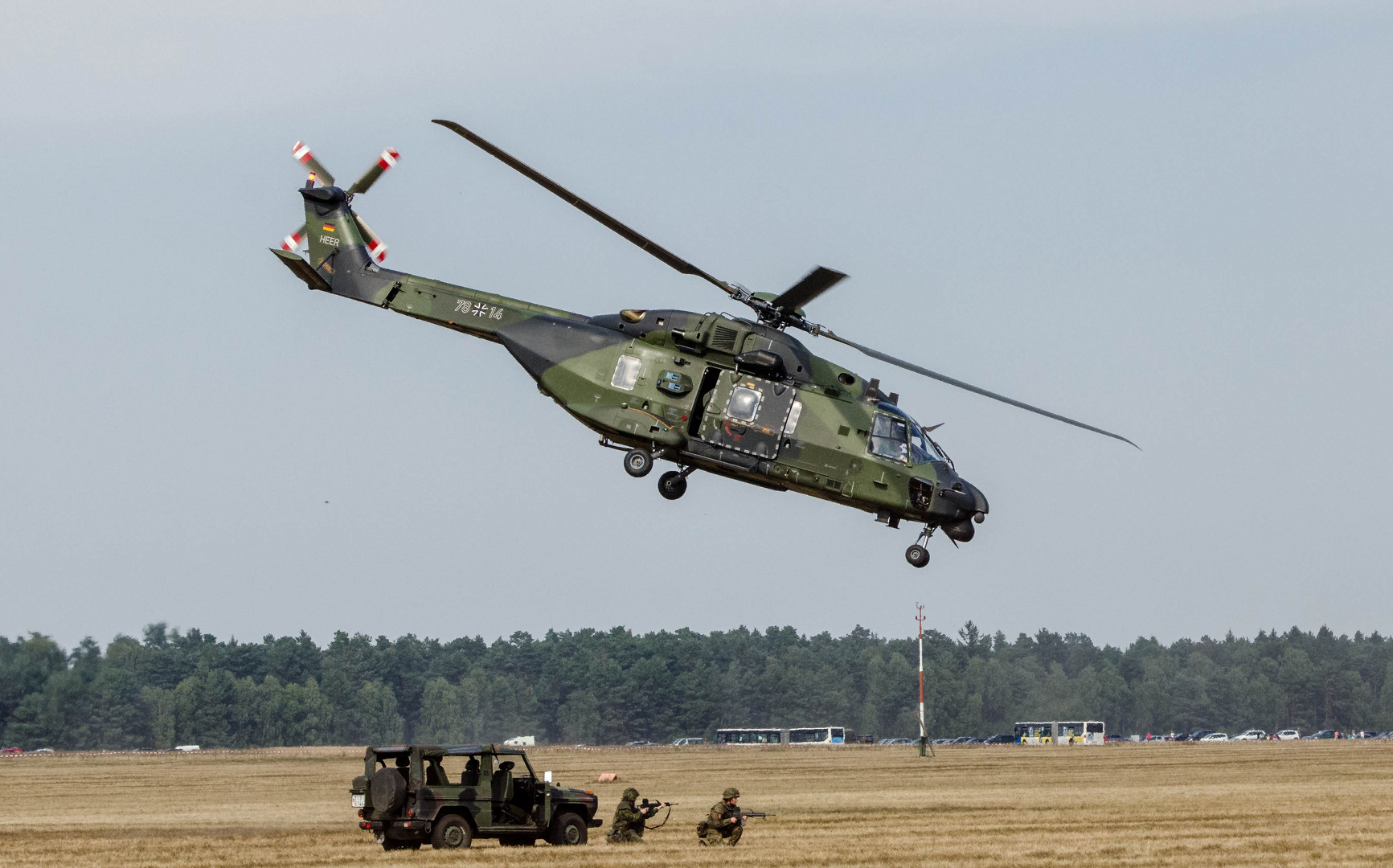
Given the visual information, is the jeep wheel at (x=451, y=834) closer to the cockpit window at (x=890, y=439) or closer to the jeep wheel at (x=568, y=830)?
the jeep wheel at (x=568, y=830)

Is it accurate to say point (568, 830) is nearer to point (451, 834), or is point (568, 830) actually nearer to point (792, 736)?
point (451, 834)

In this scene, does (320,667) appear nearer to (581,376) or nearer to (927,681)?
(927,681)

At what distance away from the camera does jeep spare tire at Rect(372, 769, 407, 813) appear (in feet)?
92.8

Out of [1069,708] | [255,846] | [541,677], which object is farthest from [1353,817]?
[1069,708]

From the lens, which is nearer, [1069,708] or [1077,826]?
[1077,826]

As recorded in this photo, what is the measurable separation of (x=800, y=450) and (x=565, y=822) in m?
8.30

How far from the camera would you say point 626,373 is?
98.1ft

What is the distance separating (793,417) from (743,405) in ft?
3.12

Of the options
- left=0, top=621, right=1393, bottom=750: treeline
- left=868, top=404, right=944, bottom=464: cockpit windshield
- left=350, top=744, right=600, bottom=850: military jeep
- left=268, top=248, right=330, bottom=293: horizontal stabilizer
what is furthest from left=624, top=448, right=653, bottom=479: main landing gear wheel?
left=0, top=621, right=1393, bottom=750: treeline

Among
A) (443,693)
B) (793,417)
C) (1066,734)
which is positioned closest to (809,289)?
(793,417)

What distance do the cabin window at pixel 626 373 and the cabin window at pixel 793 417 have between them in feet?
9.66

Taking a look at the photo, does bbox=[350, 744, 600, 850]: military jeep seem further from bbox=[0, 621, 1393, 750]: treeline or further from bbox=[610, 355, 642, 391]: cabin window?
bbox=[0, 621, 1393, 750]: treeline

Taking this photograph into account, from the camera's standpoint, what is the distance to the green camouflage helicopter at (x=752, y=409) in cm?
2950

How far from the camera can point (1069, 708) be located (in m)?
198
